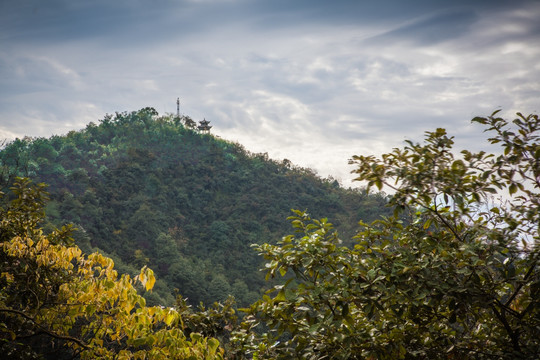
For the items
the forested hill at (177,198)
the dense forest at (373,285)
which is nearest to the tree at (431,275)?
the dense forest at (373,285)

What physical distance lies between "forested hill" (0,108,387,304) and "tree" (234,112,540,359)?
86.4 feet

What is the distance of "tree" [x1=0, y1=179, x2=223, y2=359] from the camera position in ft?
8.50

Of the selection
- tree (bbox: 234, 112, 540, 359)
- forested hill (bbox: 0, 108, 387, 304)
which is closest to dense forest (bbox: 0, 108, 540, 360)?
tree (bbox: 234, 112, 540, 359)

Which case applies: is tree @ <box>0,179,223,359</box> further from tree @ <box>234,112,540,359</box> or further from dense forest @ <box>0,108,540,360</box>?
tree @ <box>234,112,540,359</box>

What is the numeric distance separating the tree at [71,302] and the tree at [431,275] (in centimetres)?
56

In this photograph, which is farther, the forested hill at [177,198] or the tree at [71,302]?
the forested hill at [177,198]

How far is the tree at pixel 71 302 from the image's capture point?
8.50 ft

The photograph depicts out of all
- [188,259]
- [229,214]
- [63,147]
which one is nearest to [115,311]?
[188,259]

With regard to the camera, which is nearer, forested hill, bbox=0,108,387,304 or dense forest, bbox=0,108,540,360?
dense forest, bbox=0,108,540,360

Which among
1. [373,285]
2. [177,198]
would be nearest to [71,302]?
[373,285]

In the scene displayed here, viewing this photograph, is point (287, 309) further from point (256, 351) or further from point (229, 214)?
point (229, 214)

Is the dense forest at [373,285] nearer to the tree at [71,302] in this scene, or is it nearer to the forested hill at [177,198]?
the tree at [71,302]

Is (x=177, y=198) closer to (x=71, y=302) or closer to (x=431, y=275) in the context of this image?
(x=71, y=302)

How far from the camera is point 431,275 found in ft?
8.27
